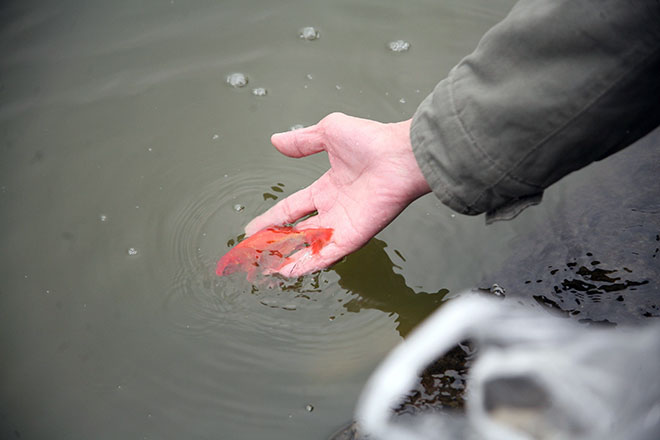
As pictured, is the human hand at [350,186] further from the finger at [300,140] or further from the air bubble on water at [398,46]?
the air bubble on water at [398,46]

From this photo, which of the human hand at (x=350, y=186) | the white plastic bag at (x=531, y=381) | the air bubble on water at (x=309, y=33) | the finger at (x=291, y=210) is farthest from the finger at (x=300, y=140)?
the air bubble on water at (x=309, y=33)

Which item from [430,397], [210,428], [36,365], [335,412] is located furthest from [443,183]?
[36,365]

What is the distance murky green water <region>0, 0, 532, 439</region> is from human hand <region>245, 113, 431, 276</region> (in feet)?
0.97

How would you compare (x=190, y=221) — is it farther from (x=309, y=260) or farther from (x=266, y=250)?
(x=309, y=260)

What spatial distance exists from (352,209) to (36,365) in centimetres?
161

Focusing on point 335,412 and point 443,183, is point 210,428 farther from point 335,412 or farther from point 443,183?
point 443,183

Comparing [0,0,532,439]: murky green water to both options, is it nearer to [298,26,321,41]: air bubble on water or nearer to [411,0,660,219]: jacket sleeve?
[298,26,321,41]: air bubble on water

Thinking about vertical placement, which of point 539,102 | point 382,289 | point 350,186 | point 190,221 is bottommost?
point 382,289

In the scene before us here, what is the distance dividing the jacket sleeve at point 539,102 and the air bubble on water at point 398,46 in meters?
1.59

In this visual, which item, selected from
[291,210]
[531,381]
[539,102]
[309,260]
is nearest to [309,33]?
[291,210]

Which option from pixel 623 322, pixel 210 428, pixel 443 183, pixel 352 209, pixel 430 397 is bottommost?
pixel 210 428

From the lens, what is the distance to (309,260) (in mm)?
2467

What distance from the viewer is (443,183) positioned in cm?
205

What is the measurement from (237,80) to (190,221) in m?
1.06
